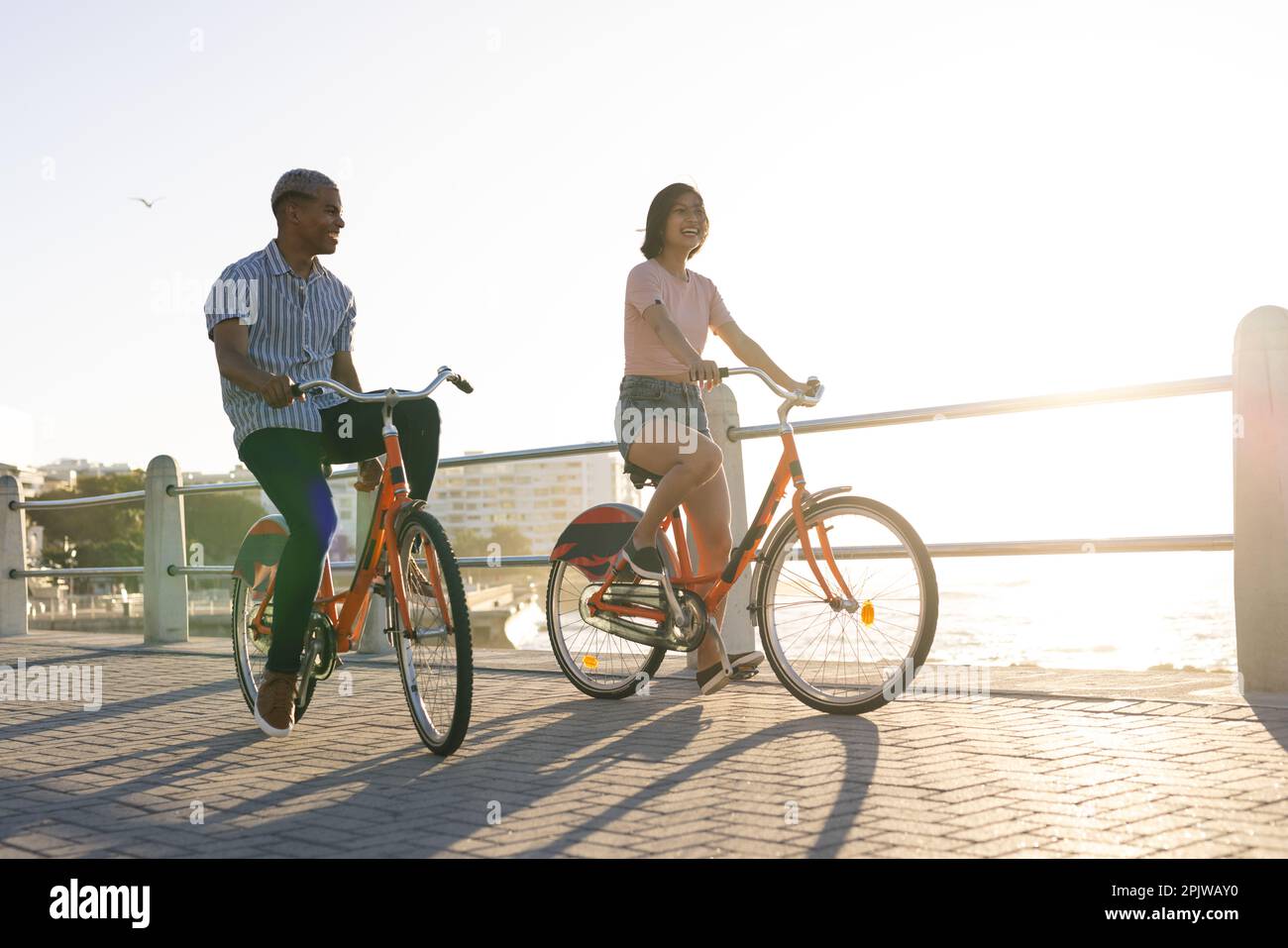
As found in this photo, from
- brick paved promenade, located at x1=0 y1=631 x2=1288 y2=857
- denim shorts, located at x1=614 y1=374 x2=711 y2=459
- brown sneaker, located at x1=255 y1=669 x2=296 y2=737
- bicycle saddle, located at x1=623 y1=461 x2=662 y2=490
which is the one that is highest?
denim shorts, located at x1=614 y1=374 x2=711 y2=459

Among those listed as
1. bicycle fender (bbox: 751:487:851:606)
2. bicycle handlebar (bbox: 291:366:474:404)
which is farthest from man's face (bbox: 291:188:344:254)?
bicycle fender (bbox: 751:487:851:606)

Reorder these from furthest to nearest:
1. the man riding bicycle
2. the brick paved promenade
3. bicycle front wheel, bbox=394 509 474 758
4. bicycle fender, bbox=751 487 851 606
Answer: bicycle fender, bbox=751 487 851 606 < the man riding bicycle < bicycle front wheel, bbox=394 509 474 758 < the brick paved promenade

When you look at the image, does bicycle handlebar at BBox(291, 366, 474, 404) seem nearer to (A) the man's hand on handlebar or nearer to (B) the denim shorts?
(A) the man's hand on handlebar

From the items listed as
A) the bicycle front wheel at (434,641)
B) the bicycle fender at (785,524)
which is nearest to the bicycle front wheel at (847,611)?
the bicycle fender at (785,524)

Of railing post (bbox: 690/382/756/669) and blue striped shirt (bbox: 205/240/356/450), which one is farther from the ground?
blue striped shirt (bbox: 205/240/356/450)

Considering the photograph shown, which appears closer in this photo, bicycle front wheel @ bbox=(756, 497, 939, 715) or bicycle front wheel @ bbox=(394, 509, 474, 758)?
bicycle front wheel @ bbox=(394, 509, 474, 758)

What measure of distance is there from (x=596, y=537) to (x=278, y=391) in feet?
5.81

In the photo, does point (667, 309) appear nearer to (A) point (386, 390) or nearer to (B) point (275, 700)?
(A) point (386, 390)

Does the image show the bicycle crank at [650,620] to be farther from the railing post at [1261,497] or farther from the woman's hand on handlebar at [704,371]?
the railing post at [1261,497]

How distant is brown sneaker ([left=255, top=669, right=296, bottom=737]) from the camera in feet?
16.3

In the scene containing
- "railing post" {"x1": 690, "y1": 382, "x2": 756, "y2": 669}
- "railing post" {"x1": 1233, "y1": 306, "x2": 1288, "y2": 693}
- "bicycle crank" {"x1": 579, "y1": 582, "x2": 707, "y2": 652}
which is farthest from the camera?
"railing post" {"x1": 690, "y1": 382, "x2": 756, "y2": 669}

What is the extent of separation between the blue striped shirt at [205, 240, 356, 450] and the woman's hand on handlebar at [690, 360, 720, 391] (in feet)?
4.45

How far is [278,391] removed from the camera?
446cm
